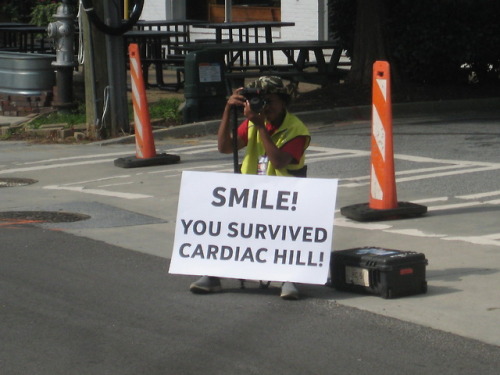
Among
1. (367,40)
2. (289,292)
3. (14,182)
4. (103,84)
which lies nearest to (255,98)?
(289,292)

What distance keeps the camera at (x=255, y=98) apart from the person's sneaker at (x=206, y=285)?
3.83 feet

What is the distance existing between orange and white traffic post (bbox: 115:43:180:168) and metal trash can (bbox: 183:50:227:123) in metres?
3.02

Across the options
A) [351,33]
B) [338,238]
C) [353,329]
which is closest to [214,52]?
[351,33]

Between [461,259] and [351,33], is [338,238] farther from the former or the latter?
[351,33]

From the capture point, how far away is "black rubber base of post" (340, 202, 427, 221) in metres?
9.45

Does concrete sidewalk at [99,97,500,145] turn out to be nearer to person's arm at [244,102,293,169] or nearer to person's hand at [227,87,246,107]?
person's hand at [227,87,246,107]

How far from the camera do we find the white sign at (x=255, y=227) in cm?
700

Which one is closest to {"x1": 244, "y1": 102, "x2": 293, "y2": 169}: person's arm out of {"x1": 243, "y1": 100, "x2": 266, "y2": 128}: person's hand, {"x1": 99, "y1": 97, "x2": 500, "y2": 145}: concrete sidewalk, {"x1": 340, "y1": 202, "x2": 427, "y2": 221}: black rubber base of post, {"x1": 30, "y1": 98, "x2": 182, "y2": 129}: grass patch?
{"x1": 243, "y1": 100, "x2": 266, "y2": 128}: person's hand

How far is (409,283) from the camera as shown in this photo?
6.95 meters

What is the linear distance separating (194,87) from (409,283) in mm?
9571

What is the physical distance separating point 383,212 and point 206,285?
2.73 metres

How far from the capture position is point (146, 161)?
12.8m

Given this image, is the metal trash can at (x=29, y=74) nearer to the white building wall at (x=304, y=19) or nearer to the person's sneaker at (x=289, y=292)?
the white building wall at (x=304, y=19)

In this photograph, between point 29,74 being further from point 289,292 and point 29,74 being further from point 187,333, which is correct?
point 187,333
